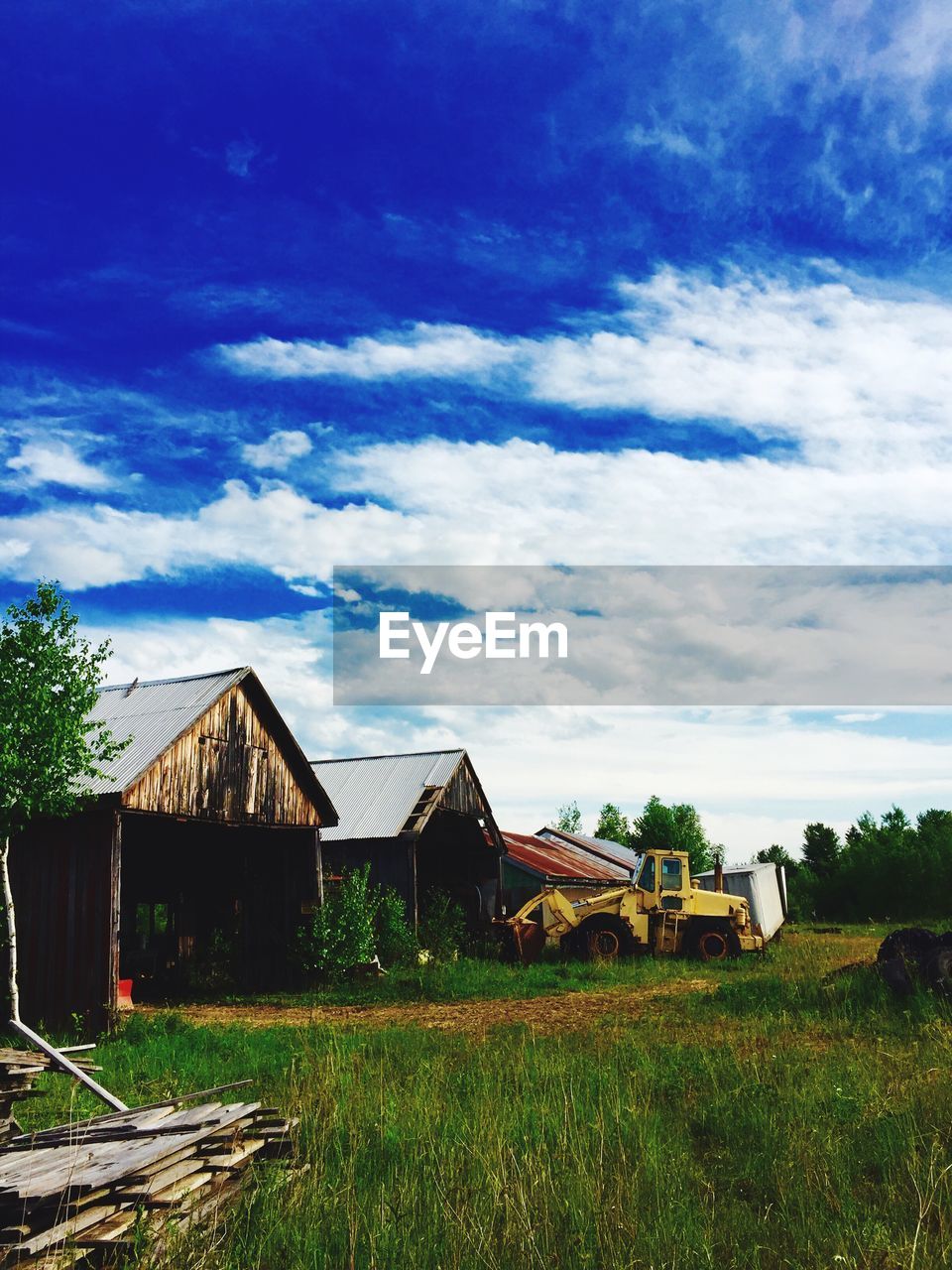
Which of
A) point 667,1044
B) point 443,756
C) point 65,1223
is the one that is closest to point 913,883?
point 443,756

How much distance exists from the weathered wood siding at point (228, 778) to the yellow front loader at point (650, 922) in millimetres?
6683

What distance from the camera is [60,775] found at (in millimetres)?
15414

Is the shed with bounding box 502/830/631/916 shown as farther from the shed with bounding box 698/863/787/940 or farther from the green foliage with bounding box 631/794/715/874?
the green foliage with bounding box 631/794/715/874

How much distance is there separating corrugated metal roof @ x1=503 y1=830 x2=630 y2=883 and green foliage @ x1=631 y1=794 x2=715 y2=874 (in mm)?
22281

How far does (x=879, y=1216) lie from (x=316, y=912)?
16.9 meters

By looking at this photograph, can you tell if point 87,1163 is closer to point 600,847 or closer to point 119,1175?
point 119,1175

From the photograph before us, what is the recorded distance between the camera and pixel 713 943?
79.5 ft

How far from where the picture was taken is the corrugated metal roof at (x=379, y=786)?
2711cm

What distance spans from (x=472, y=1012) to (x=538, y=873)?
18551 millimetres

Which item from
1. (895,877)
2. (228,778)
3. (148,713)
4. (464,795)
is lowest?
(895,877)

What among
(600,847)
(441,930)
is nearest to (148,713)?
(441,930)

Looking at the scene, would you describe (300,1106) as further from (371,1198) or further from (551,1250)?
(551,1250)

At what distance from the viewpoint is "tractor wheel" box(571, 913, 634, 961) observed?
2381cm

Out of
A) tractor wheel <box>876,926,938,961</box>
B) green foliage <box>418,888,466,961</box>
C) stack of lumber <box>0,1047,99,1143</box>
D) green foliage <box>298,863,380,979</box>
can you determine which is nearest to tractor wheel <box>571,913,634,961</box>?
green foliage <box>418,888,466,961</box>
